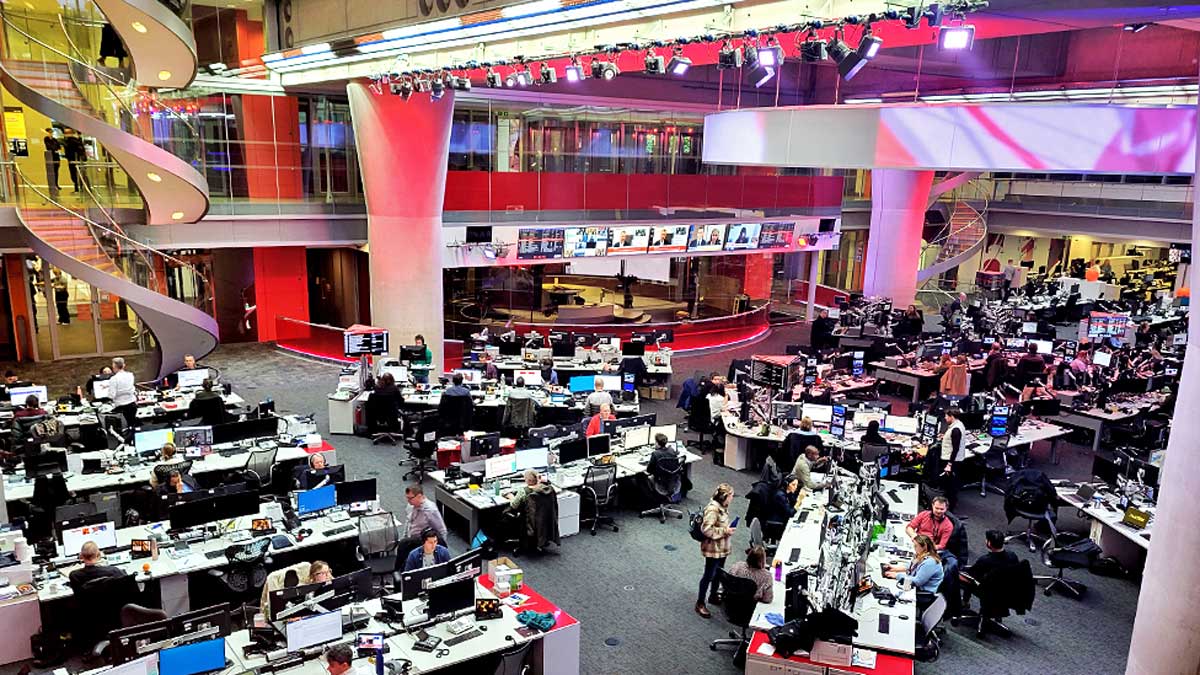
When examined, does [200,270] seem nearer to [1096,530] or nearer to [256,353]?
[256,353]

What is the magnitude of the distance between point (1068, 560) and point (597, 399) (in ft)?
25.4

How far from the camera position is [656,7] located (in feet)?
27.2

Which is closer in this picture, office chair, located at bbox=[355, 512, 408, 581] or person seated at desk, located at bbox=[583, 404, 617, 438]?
office chair, located at bbox=[355, 512, 408, 581]

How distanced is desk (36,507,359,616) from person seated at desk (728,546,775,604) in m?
4.62

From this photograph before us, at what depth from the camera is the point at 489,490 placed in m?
11.6

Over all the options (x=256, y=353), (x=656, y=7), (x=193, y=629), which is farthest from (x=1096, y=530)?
(x=256, y=353)

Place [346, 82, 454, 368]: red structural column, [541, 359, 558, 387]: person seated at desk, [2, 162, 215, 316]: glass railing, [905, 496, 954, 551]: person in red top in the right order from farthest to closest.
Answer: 1. [541, 359, 558, 387]: person seated at desk
2. [346, 82, 454, 368]: red structural column
3. [2, 162, 215, 316]: glass railing
4. [905, 496, 954, 551]: person in red top

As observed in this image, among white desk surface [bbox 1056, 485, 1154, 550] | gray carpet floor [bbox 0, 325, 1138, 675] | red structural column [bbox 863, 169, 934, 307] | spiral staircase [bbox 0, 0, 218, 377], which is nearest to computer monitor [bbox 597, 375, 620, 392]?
gray carpet floor [bbox 0, 325, 1138, 675]

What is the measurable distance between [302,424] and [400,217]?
249 inches

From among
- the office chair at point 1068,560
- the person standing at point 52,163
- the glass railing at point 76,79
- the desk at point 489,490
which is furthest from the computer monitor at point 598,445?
the person standing at point 52,163

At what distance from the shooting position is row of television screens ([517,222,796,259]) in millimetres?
21906

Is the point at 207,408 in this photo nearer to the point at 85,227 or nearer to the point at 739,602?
the point at 85,227

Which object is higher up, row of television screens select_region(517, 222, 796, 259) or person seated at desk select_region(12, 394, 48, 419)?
row of television screens select_region(517, 222, 796, 259)

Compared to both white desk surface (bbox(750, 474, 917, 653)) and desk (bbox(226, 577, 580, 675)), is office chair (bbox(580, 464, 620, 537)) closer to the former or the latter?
white desk surface (bbox(750, 474, 917, 653))
